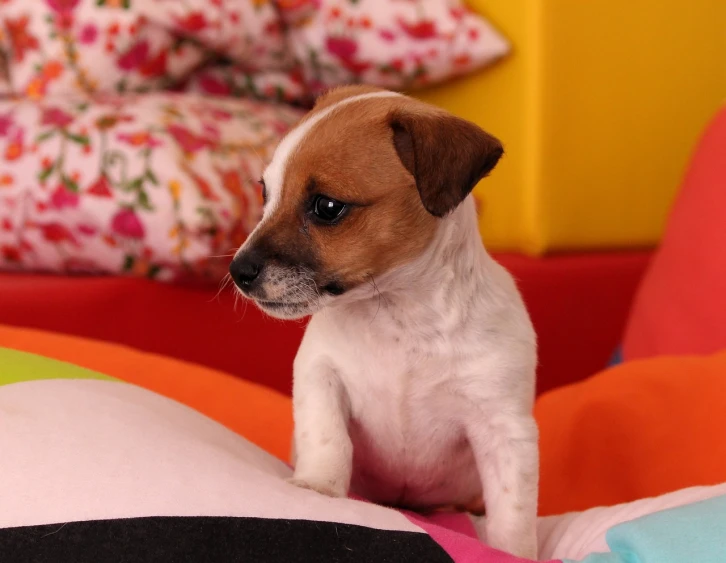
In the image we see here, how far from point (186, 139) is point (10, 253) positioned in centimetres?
54

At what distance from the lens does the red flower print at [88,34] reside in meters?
2.16

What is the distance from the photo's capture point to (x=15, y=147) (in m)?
1.97

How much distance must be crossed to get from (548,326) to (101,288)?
1307 mm

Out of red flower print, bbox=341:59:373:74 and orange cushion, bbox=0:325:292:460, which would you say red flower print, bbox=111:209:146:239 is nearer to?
orange cushion, bbox=0:325:292:460

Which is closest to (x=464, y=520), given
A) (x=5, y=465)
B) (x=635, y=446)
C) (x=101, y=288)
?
(x=635, y=446)

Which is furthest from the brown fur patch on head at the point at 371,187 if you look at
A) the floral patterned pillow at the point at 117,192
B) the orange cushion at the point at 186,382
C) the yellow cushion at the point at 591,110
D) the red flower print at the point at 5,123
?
the yellow cushion at the point at 591,110

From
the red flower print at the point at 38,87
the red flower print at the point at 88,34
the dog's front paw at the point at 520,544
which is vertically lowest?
the dog's front paw at the point at 520,544

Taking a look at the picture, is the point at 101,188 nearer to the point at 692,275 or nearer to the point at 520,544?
the point at 520,544

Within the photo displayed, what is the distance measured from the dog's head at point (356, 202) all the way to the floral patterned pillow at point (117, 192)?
31.2 inches

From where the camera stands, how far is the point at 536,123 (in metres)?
2.35

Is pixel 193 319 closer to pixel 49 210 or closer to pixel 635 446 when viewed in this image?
pixel 49 210

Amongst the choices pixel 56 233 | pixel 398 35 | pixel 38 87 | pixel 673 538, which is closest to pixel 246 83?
pixel 398 35

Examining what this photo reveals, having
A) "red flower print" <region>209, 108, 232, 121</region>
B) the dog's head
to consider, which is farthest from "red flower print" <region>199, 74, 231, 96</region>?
the dog's head

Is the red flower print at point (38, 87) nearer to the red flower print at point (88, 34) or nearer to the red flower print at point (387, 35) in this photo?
the red flower print at point (88, 34)
